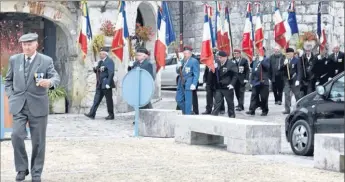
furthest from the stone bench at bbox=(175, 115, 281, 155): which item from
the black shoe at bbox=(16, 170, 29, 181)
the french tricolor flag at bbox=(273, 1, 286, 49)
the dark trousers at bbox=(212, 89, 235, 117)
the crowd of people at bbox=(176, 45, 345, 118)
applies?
the french tricolor flag at bbox=(273, 1, 286, 49)

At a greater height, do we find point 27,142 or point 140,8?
point 140,8

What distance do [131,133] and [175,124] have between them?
1.61 meters

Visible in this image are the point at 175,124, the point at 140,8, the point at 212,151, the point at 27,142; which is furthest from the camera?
the point at 140,8

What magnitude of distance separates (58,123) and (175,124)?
3967 mm

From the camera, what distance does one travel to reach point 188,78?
17.0m

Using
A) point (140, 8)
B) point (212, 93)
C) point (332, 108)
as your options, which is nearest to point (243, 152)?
point (332, 108)

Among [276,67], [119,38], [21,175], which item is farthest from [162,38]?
[21,175]

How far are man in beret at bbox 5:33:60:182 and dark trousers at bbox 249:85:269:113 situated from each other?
444 inches

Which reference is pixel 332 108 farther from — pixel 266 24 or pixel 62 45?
pixel 266 24

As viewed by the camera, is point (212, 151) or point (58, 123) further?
point (58, 123)

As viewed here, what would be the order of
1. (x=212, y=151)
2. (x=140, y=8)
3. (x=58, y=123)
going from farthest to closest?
1. (x=140, y=8)
2. (x=58, y=123)
3. (x=212, y=151)

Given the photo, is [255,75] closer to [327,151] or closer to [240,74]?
[240,74]

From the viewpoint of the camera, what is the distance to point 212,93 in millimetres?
19219

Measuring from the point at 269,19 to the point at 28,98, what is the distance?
24.3 metres
